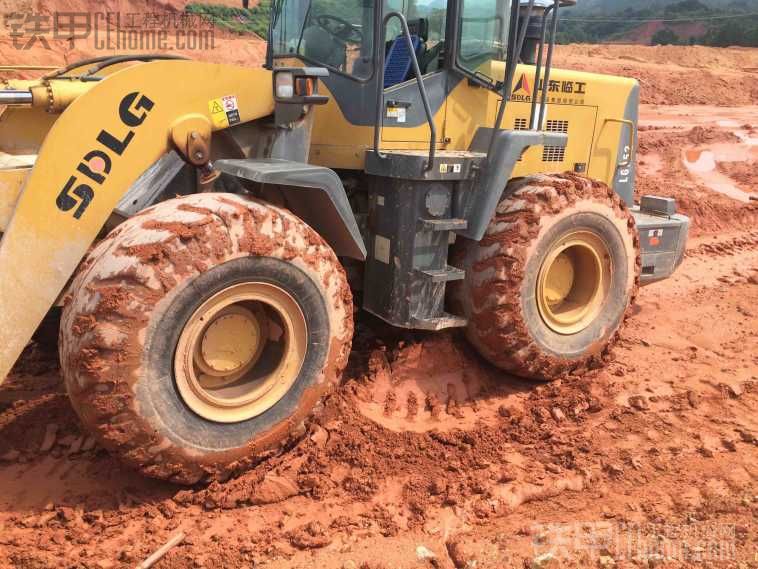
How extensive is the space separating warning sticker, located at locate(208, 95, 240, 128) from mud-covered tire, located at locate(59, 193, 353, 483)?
24.3 inches

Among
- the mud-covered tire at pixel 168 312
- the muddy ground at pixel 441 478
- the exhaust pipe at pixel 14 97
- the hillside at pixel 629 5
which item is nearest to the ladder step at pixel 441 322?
the muddy ground at pixel 441 478

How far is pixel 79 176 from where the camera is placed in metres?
Result: 3.28

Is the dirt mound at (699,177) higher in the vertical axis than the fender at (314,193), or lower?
lower

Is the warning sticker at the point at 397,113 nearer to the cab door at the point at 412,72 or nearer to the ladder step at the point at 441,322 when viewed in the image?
the cab door at the point at 412,72

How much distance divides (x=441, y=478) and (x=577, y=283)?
6.75 feet

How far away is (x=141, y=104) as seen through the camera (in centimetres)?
346

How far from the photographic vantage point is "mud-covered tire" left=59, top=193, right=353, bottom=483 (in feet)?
9.80

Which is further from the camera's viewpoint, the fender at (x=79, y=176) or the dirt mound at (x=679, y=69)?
the dirt mound at (x=679, y=69)

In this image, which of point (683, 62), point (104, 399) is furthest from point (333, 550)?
point (683, 62)

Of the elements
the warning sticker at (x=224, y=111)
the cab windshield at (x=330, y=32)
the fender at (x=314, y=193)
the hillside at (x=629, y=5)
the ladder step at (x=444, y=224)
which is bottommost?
the ladder step at (x=444, y=224)

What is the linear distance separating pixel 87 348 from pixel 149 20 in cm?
3204

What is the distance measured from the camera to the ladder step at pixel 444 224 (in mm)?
4133

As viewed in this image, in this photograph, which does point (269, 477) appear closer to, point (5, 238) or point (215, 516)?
point (215, 516)

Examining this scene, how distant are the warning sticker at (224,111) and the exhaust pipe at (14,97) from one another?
95cm
